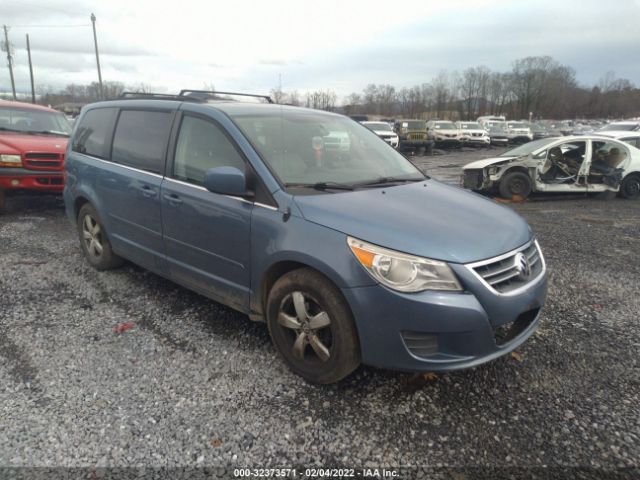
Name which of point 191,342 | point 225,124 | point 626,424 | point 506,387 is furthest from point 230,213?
point 626,424

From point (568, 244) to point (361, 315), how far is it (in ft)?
16.4

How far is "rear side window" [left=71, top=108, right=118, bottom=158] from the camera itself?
4.62 meters

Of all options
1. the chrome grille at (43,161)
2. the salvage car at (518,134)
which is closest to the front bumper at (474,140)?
the salvage car at (518,134)

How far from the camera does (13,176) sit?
730 centimetres

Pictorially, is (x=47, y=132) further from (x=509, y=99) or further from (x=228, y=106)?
(x=509, y=99)

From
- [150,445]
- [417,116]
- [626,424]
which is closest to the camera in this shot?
[150,445]

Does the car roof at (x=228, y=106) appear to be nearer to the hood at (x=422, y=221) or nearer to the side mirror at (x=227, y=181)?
the side mirror at (x=227, y=181)

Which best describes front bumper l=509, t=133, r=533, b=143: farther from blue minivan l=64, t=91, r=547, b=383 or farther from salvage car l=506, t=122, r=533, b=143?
blue minivan l=64, t=91, r=547, b=383

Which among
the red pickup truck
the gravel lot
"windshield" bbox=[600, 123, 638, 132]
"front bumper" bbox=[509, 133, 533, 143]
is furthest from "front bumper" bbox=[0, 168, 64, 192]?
"front bumper" bbox=[509, 133, 533, 143]

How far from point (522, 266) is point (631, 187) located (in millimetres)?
9751

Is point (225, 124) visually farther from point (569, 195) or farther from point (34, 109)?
point (569, 195)

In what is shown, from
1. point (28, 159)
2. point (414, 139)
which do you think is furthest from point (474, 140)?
point (28, 159)

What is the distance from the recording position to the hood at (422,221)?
256cm

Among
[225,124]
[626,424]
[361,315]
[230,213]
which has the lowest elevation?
[626,424]
